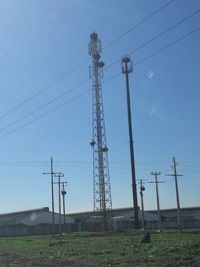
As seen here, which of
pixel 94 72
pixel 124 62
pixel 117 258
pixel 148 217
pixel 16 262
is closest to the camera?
pixel 117 258

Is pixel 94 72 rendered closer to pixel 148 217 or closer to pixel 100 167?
pixel 100 167

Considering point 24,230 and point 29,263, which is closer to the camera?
point 29,263

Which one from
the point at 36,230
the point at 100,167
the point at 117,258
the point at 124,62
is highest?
the point at 124,62

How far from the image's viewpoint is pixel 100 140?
267 feet

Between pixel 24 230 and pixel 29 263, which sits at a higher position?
pixel 24 230

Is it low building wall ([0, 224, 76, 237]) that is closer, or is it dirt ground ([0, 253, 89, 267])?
dirt ground ([0, 253, 89, 267])

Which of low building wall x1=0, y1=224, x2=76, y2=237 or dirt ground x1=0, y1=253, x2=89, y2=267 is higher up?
low building wall x1=0, y1=224, x2=76, y2=237

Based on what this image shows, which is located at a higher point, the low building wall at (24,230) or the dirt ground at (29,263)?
the low building wall at (24,230)

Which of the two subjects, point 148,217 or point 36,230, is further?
point 148,217

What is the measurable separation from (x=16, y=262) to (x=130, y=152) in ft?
133

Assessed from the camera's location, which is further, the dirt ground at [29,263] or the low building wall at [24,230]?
the low building wall at [24,230]

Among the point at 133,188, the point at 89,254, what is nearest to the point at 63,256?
the point at 89,254

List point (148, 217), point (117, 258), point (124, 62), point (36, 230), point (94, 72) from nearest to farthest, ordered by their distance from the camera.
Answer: point (117, 258)
point (124, 62)
point (94, 72)
point (36, 230)
point (148, 217)

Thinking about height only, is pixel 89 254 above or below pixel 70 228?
below
